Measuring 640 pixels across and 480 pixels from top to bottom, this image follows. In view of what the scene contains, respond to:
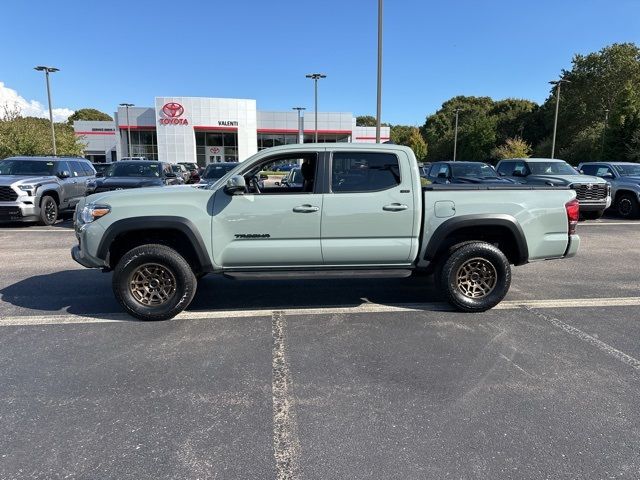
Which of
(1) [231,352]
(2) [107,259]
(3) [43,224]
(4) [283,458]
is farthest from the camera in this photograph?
(3) [43,224]

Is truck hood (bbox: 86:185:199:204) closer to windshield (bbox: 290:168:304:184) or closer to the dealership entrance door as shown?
windshield (bbox: 290:168:304:184)

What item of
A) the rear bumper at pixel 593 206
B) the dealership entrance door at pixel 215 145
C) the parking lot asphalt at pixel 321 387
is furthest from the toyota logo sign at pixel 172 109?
the parking lot asphalt at pixel 321 387

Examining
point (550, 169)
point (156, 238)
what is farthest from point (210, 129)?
point (156, 238)

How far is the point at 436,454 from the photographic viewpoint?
2756 millimetres

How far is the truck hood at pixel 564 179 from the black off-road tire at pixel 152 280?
36.1 feet

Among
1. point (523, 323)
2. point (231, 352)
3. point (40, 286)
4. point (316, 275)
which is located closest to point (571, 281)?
point (523, 323)

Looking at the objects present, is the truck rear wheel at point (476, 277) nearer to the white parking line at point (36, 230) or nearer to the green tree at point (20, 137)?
the white parking line at point (36, 230)

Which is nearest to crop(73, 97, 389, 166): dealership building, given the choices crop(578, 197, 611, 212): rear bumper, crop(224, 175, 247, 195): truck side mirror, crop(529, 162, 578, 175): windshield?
crop(529, 162, 578, 175): windshield

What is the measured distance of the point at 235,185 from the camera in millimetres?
4691

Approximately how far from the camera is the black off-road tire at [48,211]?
38.3 feet

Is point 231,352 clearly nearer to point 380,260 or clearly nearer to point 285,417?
point 285,417

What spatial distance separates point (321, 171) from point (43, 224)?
410 inches

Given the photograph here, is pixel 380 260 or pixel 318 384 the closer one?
pixel 318 384

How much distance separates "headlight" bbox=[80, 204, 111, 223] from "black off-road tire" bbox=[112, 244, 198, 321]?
492 millimetres
